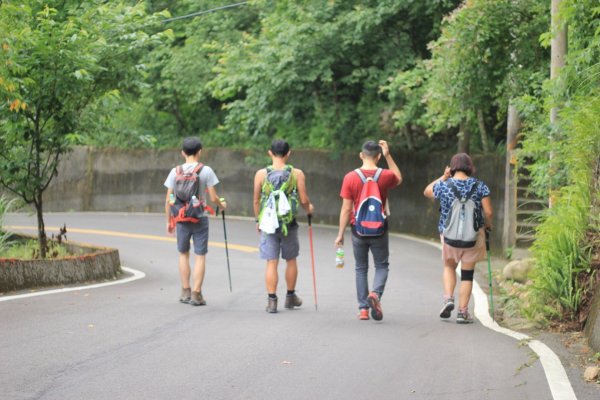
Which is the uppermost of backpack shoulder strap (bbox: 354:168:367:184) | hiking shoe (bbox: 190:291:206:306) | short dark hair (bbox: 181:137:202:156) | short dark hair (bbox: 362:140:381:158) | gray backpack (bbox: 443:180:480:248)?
short dark hair (bbox: 181:137:202:156)

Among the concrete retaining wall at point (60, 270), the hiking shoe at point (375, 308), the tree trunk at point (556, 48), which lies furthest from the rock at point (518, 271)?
the concrete retaining wall at point (60, 270)

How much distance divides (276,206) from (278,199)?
0.25ft

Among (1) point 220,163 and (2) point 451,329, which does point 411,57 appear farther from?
(2) point 451,329

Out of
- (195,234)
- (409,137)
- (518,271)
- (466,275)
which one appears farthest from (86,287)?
(409,137)

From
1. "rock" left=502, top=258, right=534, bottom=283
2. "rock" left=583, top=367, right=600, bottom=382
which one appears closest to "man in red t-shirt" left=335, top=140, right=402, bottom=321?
"rock" left=583, top=367, right=600, bottom=382

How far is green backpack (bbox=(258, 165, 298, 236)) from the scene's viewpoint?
38.4ft

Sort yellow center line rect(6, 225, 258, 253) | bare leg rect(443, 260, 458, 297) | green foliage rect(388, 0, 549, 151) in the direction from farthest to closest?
yellow center line rect(6, 225, 258, 253) < green foliage rect(388, 0, 549, 151) < bare leg rect(443, 260, 458, 297)

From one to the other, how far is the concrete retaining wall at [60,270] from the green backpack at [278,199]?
3.05 meters

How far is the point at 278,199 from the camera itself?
1171 cm

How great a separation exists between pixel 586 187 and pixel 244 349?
3981mm

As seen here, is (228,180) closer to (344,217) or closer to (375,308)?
(344,217)

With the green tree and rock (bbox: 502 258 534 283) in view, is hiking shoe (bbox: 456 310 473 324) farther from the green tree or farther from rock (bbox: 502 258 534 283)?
the green tree

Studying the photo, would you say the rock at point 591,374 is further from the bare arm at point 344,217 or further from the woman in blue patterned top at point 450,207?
the bare arm at point 344,217

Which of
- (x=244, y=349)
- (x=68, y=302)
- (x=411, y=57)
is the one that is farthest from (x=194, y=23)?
(x=244, y=349)
